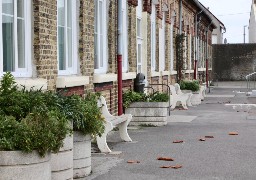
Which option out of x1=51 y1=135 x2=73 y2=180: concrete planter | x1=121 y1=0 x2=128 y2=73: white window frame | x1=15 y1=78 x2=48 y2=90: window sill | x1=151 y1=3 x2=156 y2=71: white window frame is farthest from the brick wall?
x1=51 y1=135 x2=73 y2=180: concrete planter

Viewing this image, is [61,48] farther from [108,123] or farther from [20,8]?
[20,8]

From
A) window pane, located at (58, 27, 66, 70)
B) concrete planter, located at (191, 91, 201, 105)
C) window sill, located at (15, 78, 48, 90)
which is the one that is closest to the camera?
window sill, located at (15, 78, 48, 90)

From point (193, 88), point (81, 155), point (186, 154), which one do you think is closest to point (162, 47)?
point (193, 88)

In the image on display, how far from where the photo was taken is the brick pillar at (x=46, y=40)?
9164 millimetres

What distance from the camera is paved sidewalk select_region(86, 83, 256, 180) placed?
834 cm

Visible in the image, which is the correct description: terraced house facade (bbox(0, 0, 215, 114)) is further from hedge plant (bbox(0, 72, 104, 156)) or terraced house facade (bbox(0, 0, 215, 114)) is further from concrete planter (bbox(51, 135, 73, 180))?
concrete planter (bbox(51, 135, 73, 180))

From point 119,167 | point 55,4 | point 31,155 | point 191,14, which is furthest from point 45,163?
point 191,14

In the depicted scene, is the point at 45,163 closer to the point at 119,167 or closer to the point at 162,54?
the point at 119,167

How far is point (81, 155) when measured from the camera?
7.90 m

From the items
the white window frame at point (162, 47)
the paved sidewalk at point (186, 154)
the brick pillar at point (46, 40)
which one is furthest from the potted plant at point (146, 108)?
the white window frame at point (162, 47)

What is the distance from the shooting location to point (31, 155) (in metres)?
6.00

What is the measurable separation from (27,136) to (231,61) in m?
51.3

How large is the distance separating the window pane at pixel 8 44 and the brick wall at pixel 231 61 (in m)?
48.5

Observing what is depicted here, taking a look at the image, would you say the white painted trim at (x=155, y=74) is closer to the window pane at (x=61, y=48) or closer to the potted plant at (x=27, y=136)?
the window pane at (x=61, y=48)
